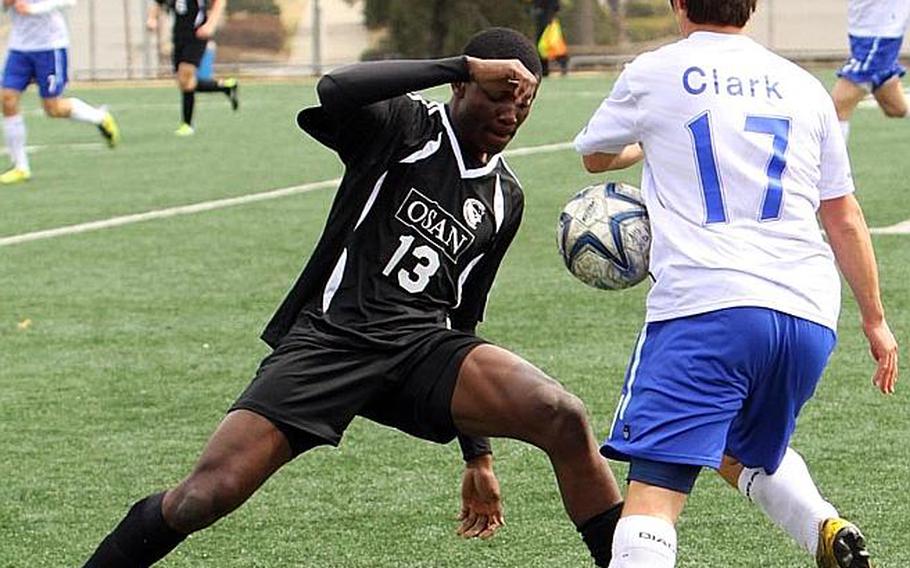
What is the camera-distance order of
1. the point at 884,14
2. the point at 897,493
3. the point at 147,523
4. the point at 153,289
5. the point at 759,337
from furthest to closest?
the point at 884,14, the point at 153,289, the point at 897,493, the point at 147,523, the point at 759,337

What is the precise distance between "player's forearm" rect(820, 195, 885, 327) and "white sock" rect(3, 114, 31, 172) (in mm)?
12625

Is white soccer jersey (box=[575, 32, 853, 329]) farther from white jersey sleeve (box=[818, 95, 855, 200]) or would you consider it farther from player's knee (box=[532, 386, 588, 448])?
player's knee (box=[532, 386, 588, 448])

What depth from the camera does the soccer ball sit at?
15.9 feet

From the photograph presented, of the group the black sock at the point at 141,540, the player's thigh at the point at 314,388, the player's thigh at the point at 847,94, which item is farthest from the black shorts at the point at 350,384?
the player's thigh at the point at 847,94

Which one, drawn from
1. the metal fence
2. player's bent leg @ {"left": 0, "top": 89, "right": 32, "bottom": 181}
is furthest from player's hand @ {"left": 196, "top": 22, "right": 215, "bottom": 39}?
the metal fence

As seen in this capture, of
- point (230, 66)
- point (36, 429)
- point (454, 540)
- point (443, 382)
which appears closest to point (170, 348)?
point (36, 429)

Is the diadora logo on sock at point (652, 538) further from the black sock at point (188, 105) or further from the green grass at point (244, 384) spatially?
the black sock at point (188, 105)

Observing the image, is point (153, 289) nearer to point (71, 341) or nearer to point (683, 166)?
point (71, 341)

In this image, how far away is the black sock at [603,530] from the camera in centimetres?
481

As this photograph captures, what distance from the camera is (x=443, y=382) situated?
4.87 meters

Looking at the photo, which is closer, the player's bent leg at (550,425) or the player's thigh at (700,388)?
the player's thigh at (700,388)

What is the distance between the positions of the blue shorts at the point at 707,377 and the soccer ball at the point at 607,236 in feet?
1.47

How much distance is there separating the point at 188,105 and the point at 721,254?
1729 cm

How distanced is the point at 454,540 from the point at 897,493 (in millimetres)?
1442
